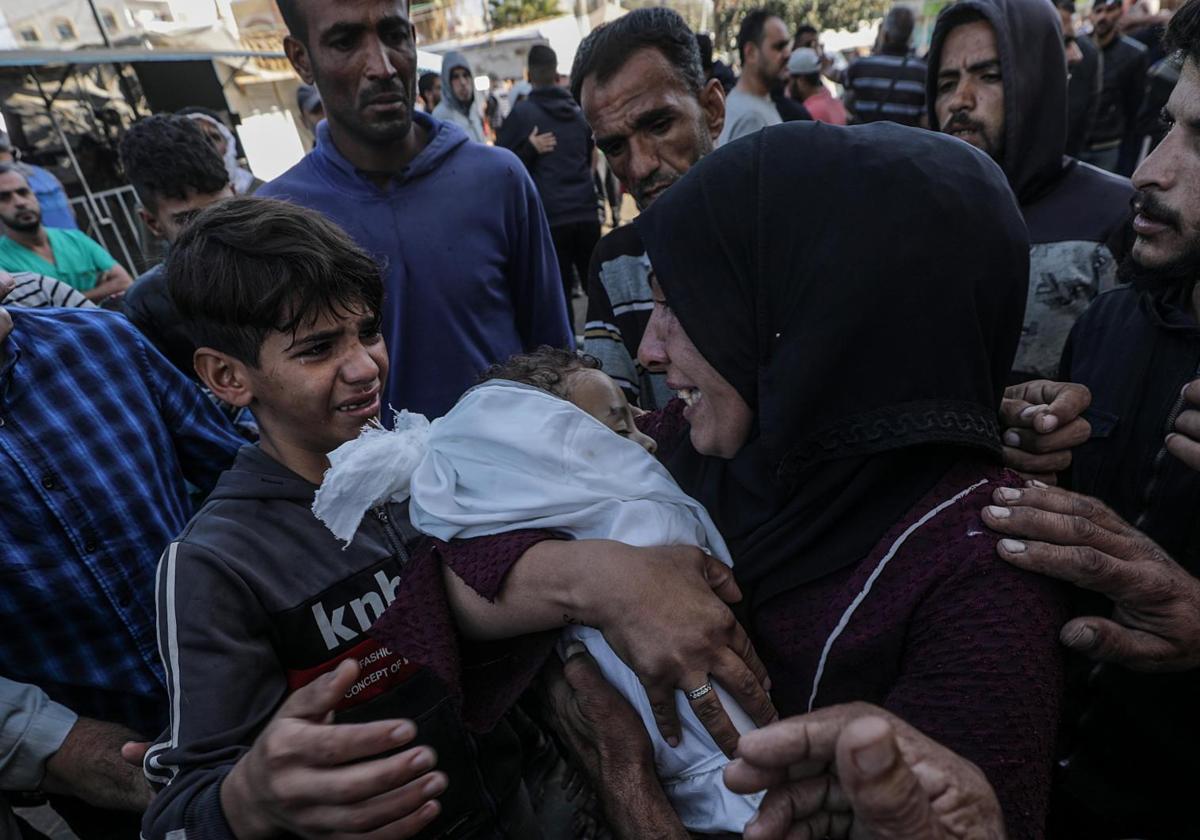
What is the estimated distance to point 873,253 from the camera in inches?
43.9

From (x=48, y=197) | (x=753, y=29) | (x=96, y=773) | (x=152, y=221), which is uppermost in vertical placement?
(x=753, y=29)

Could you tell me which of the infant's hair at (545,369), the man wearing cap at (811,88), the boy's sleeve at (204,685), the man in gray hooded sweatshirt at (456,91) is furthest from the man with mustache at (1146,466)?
the man in gray hooded sweatshirt at (456,91)

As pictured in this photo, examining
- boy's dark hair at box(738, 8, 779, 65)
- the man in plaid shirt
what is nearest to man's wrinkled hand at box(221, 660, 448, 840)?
the man in plaid shirt

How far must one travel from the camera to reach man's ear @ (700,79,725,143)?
2.63 metres

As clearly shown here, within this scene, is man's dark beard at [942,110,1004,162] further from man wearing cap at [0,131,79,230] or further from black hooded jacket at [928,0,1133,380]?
man wearing cap at [0,131,79,230]

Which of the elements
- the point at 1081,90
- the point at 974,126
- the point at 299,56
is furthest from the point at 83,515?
the point at 1081,90

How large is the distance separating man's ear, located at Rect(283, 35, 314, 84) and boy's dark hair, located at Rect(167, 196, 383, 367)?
118cm

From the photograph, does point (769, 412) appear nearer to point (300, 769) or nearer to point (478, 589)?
point (478, 589)

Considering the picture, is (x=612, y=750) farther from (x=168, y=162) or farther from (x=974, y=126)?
(x=168, y=162)

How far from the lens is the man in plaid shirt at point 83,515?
1690 mm

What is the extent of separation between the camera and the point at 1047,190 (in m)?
2.63

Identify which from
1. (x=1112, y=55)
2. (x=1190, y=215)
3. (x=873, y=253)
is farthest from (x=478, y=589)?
(x=1112, y=55)

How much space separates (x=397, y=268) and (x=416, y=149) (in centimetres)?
57

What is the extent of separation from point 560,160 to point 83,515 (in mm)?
5983
